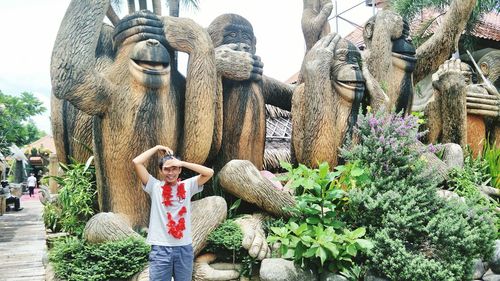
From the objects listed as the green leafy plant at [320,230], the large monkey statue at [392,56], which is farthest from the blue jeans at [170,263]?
the large monkey statue at [392,56]

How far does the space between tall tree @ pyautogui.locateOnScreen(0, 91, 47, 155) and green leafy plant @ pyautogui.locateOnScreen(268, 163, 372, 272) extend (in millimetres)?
13415

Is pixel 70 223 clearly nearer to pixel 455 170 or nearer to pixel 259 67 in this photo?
pixel 259 67

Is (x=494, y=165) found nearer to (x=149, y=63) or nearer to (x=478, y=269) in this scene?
(x=478, y=269)

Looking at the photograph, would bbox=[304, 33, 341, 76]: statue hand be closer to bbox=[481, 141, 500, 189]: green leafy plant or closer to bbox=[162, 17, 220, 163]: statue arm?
bbox=[162, 17, 220, 163]: statue arm

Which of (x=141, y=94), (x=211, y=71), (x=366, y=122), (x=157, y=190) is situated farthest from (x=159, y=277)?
(x=366, y=122)

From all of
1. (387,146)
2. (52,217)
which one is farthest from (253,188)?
(52,217)

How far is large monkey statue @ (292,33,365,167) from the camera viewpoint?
4.50 metres

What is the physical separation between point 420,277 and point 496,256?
940mm

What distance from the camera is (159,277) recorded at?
A: 2842mm

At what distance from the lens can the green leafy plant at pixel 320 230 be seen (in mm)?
3432

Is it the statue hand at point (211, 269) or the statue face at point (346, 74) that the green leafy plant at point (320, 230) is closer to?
the statue hand at point (211, 269)

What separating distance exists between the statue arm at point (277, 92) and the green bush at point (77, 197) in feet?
6.29

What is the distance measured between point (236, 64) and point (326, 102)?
3.03ft

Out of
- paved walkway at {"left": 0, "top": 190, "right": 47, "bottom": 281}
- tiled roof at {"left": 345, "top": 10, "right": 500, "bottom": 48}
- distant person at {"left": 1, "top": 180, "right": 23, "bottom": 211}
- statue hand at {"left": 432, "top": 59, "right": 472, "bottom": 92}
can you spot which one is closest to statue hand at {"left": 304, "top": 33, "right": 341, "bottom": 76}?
statue hand at {"left": 432, "top": 59, "right": 472, "bottom": 92}
